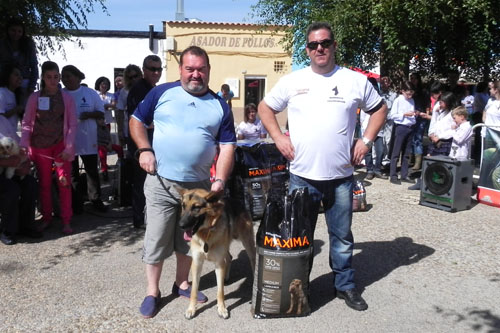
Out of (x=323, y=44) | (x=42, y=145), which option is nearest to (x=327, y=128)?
(x=323, y=44)

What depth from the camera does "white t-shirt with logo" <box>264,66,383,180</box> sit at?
3541 millimetres

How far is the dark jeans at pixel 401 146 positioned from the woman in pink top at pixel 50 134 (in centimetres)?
592

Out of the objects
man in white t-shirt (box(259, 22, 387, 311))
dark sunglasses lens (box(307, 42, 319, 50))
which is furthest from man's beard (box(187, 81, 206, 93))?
dark sunglasses lens (box(307, 42, 319, 50))

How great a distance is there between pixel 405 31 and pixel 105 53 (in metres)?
16.3

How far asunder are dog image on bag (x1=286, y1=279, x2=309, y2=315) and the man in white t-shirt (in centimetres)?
46

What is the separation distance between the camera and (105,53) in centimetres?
2191

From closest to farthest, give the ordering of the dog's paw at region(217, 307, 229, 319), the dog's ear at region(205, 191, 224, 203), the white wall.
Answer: the dog's ear at region(205, 191, 224, 203) < the dog's paw at region(217, 307, 229, 319) < the white wall

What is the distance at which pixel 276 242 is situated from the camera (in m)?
3.52

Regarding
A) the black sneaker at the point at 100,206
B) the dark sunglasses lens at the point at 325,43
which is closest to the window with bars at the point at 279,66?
the black sneaker at the point at 100,206

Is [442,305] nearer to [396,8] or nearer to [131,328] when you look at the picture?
[131,328]

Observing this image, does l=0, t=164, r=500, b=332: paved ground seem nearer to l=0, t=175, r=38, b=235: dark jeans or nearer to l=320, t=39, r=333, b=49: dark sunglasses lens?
l=0, t=175, r=38, b=235: dark jeans

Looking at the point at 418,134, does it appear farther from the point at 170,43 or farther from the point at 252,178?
the point at 170,43

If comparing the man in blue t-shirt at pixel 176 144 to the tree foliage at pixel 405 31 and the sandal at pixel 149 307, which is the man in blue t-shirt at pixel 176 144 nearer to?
the sandal at pixel 149 307

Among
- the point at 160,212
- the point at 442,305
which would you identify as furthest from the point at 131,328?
the point at 442,305
